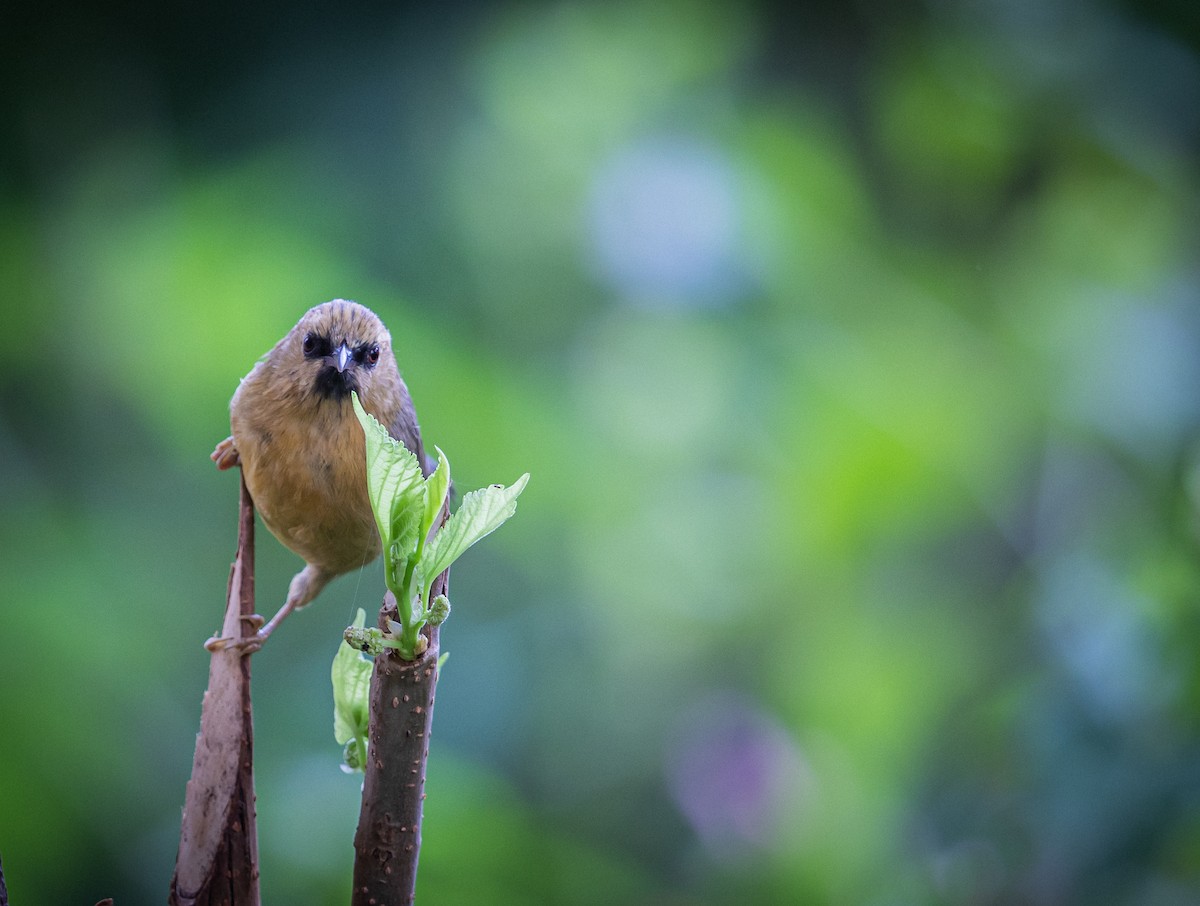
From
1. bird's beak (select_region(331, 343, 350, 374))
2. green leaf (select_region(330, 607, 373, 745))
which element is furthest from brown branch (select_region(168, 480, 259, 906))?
bird's beak (select_region(331, 343, 350, 374))

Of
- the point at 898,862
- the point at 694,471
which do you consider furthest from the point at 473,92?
the point at 898,862

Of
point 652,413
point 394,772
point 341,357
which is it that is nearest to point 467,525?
point 394,772

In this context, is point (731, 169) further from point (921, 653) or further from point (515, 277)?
point (921, 653)

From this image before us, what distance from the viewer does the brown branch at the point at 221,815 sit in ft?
2.10

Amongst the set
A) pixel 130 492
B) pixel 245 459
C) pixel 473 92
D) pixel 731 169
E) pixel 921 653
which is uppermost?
pixel 473 92

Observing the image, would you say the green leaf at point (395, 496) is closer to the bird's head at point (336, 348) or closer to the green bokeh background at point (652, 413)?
the bird's head at point (336, 348)

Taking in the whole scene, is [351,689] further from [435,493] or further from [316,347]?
[316,347]

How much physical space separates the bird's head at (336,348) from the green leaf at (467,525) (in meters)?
0.45

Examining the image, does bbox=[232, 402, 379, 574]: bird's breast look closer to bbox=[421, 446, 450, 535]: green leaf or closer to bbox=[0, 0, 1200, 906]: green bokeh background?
bbox=[421, 446, 450, 535]: green leaf

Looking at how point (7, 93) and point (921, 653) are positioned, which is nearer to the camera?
point (7, 93)

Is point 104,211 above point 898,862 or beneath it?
above

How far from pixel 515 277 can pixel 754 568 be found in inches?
29.6

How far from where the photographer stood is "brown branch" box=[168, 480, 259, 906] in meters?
0.64

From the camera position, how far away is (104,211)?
2113 mm
